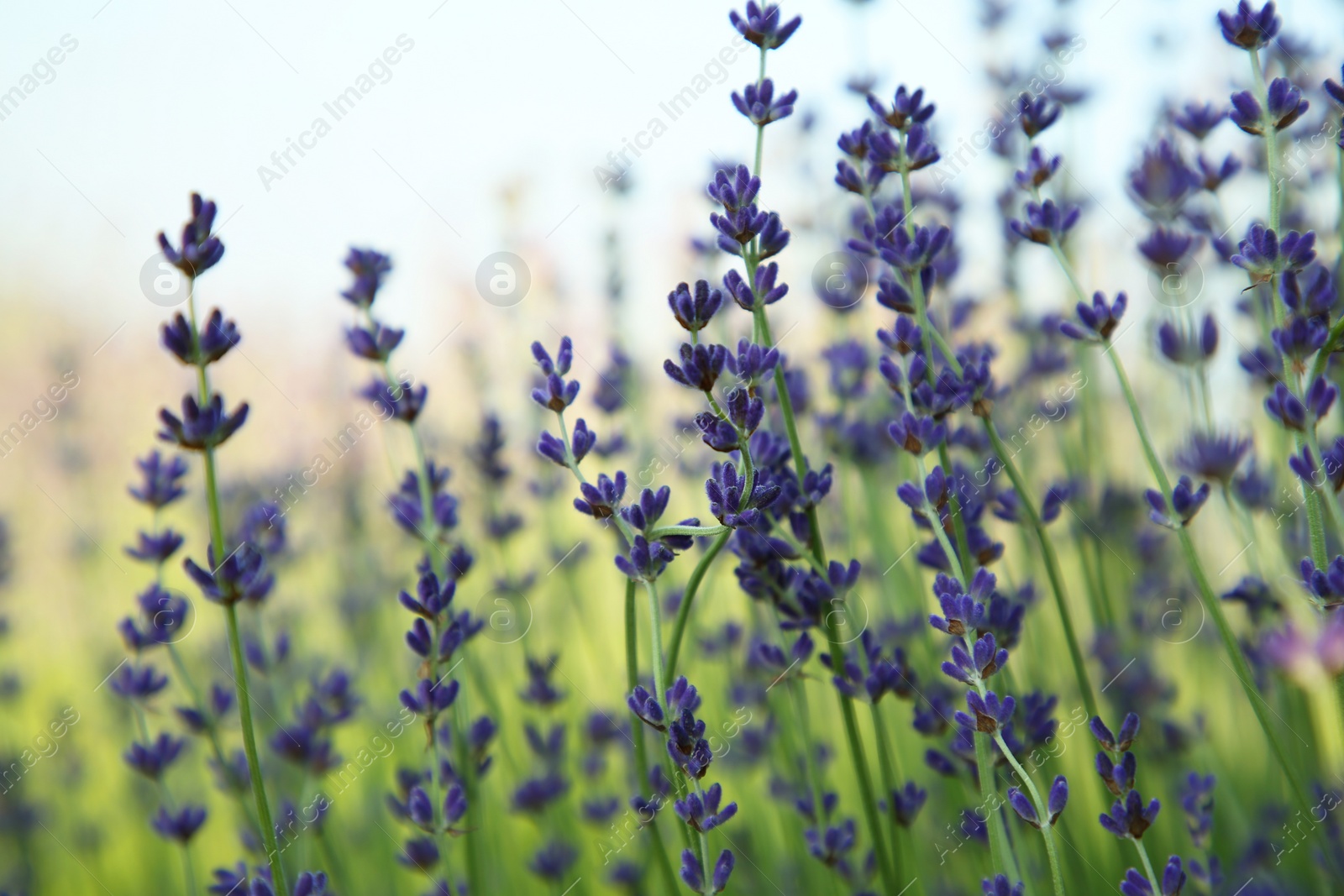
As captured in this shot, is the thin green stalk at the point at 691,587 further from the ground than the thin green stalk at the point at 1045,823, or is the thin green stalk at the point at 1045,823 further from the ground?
the thin green stalk at the point at 691,587

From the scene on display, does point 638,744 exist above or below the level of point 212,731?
below

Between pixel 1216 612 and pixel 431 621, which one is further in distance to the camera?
pixel 431 621

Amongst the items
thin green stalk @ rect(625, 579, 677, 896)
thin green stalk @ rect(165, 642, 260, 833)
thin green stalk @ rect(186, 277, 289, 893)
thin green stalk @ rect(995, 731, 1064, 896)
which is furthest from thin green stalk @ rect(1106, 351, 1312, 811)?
thin green stalk @ rect(165, 642, 260, 833)

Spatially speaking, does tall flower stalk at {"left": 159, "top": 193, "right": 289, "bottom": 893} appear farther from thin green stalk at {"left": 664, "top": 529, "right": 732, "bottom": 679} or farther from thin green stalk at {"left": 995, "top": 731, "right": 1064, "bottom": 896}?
thin green stalk at {"left": 995, "top": 731, "right": 1064, "bottom": 896}

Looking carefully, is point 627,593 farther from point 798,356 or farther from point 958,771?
point 798,356

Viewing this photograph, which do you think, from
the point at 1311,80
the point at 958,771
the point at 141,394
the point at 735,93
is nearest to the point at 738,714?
the point at 958,771

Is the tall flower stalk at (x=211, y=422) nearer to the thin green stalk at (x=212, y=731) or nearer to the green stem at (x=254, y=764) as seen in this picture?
the green stem at (x=254, y=764)

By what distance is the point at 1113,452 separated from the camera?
8.45ft

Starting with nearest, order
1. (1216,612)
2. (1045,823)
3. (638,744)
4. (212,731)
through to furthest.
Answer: (1045,823), (1216,612), (638,744), (212,731)

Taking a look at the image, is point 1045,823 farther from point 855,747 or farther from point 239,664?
point 239,664

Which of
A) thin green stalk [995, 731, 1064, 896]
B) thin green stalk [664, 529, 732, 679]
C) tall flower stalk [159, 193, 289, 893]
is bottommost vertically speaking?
thin green stalk [995, 731, 1064, 896]

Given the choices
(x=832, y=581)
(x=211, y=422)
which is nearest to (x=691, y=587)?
(x=832, y=581)

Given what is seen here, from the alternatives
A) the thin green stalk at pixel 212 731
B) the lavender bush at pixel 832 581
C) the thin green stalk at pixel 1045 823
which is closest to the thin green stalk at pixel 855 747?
the lavender bush at pixel 832 581

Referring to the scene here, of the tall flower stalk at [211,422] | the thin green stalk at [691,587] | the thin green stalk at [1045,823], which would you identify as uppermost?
the tall flower stalk at [211,422]
